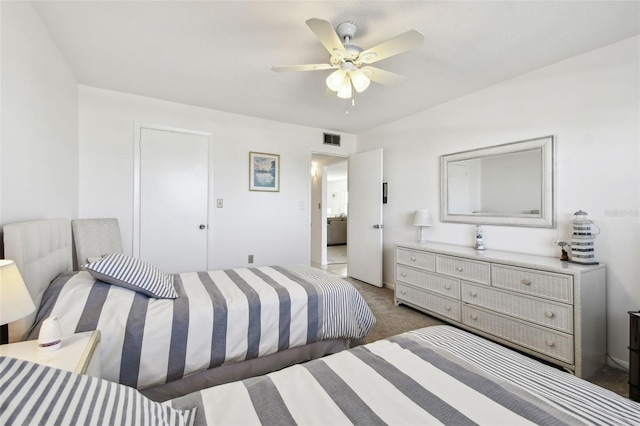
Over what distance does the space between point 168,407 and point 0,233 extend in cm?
140

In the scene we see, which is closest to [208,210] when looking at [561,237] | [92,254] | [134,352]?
[92,254]

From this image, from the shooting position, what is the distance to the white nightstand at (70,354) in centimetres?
102

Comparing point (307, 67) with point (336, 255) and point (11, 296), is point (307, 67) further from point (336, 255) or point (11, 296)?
point (336, 255)

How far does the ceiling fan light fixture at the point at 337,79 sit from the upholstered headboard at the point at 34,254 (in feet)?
6.34

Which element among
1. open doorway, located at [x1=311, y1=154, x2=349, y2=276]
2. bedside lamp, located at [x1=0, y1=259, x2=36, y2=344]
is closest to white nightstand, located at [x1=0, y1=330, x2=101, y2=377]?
bedside lamp, located at [x1=0, y1=259, x2=36, y2=344]

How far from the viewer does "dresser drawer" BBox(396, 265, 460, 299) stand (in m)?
2.73

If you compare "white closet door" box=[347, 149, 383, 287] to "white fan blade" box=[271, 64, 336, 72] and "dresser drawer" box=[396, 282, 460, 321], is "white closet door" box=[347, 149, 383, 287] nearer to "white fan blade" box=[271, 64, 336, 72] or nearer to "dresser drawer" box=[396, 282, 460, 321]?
"dresser drawer" box=[396, 282, 460, 321]

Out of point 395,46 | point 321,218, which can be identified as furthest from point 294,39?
point 321,218

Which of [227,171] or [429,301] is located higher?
[227,171]

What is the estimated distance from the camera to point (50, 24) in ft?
6.35

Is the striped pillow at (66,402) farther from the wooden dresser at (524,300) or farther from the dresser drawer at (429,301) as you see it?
the dresser drawer at (429,301)

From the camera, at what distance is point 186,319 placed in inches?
61.6

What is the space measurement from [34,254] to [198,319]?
0.91 m

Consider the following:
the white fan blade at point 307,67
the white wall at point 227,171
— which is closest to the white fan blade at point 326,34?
the white fan blade at point 307,67
